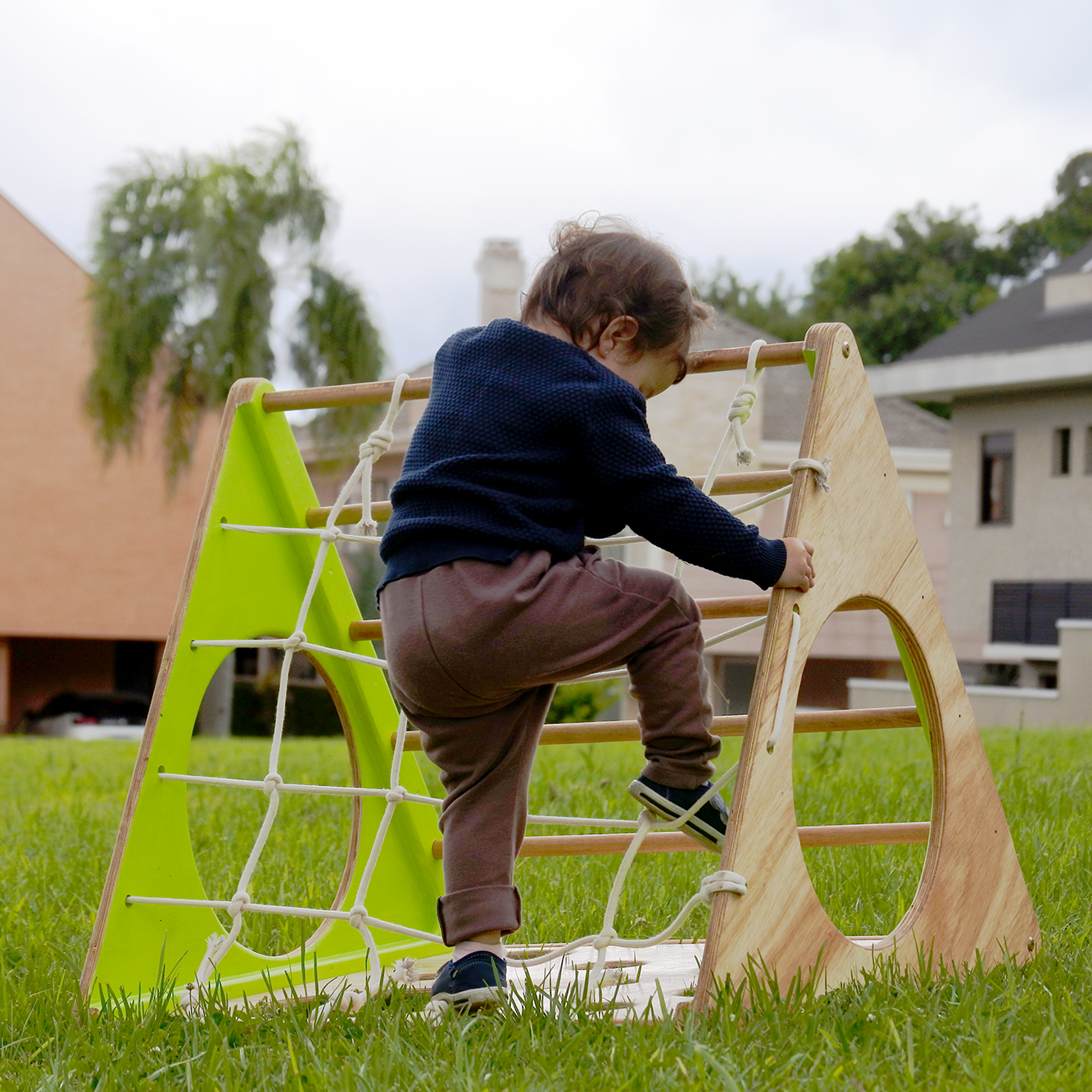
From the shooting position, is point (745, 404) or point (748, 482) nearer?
point (745, 404)

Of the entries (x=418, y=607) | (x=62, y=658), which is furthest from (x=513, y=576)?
(x=62, y=658)

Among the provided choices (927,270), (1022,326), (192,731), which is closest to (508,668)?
(192,731)

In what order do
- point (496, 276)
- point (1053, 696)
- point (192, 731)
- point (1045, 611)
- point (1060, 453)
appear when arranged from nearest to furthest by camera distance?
point (192, 731)
point (1053, 696)
point (1045, 611)
point (1060, 453)
point (496, 276)

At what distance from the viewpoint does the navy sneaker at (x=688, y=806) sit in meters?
2.10

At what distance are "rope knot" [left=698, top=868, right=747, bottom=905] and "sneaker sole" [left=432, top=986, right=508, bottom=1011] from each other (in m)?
0.39

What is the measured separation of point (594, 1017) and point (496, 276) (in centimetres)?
2007

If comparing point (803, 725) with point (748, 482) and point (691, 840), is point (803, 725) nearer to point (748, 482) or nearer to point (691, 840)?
point (691, 840)

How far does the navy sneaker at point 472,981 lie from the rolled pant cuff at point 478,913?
42mm

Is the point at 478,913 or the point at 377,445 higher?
the point at 377,445

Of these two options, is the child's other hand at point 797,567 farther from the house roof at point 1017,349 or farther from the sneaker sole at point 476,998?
the house roof at point 1017,349

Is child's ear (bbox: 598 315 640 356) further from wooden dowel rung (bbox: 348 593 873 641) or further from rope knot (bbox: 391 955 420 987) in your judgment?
rope knot (bbox: 391 955 420 987)

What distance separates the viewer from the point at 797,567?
202 centimetres

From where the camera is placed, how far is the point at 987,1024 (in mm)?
1756

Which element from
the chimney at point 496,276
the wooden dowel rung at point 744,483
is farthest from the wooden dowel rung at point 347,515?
the chimney at point 496,276
